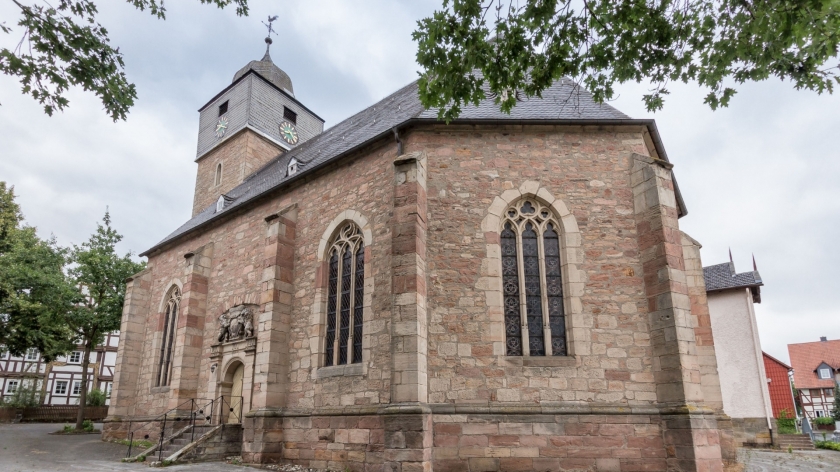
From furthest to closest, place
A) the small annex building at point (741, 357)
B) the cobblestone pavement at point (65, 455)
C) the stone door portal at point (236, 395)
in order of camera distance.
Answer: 1. the small annex building at point (741, 357)
2. the stone door portal at point (236, 395)
3. the cobblestone pavement at point (65, 455)

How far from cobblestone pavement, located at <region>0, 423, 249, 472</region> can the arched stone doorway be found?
2568 millimetres

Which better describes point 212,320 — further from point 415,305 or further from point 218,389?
point 415,305

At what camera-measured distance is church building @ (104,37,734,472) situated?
859cm

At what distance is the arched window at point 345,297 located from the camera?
10.7m

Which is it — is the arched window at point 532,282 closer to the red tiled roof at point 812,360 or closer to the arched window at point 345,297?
the arched window at point 345,297

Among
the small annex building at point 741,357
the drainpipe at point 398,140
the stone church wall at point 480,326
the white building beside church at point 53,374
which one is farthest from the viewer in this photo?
the white building beside church at point 53,374

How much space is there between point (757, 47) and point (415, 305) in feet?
19.3

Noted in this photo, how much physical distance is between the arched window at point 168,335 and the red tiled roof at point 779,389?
2638 centimetres

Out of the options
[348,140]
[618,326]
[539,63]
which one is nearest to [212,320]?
[348,140]

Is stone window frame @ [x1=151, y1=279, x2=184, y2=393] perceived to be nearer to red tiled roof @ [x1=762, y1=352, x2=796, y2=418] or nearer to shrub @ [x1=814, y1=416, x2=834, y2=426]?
red tiled roof @ [x1=762, y1=352, x2=796, y2=418]

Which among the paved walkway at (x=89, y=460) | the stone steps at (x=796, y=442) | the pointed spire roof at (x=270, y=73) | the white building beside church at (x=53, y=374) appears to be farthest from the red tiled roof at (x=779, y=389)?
the white building beside church at (x=53, y=374)

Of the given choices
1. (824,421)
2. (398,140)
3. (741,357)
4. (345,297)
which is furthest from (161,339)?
(824,421)

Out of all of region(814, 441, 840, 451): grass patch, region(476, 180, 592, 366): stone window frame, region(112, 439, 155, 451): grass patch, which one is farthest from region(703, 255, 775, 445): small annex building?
region(112, 439, 155, 451): grass patch

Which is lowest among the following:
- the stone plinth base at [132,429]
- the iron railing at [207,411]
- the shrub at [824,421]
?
the shrub at [824,421]
